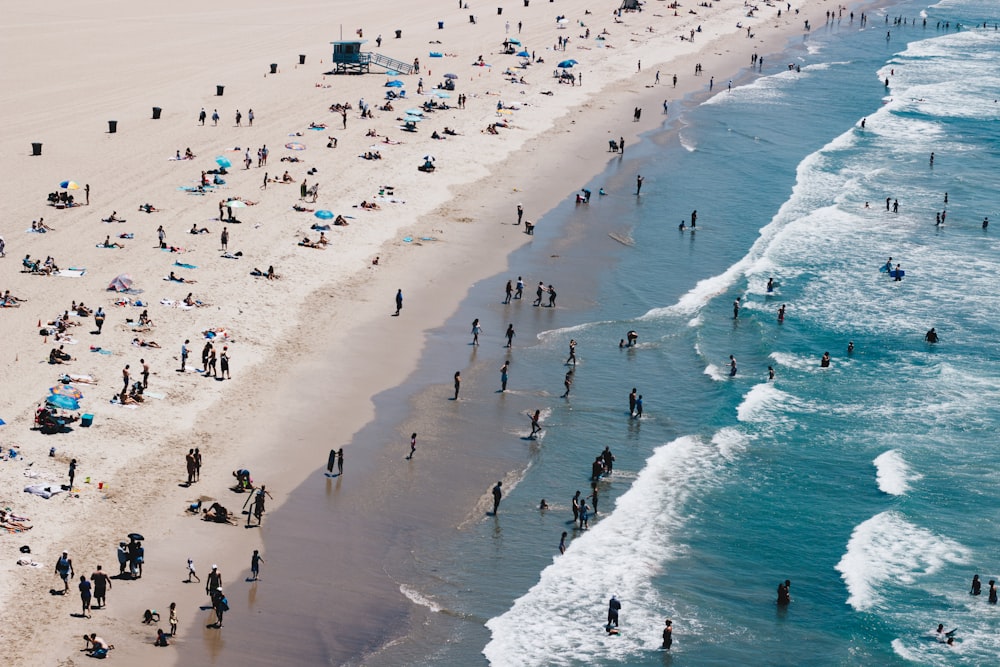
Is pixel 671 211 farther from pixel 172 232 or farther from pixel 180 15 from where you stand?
pixel 180 15

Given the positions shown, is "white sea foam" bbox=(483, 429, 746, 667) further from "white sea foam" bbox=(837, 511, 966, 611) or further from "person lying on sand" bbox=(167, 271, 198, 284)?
"person lying on sand" bbox=(167, 271, 198, 284)

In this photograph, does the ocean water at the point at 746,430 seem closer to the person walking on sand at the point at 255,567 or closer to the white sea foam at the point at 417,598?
the white sea foam at the point at 417,598

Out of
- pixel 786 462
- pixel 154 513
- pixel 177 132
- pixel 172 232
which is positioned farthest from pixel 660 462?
pixel 177 132

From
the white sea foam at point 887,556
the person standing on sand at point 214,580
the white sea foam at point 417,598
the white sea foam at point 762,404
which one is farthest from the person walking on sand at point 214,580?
the white sea foam at point 762,404

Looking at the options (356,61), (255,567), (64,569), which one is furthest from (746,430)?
(356,61)

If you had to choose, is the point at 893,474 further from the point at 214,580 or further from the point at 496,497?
the point at 214,580

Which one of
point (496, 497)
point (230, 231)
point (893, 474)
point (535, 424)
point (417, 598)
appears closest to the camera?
point (417, 598)
